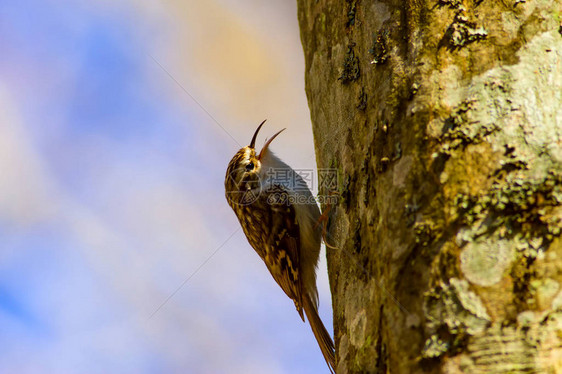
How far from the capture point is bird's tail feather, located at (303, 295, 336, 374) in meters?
2.36

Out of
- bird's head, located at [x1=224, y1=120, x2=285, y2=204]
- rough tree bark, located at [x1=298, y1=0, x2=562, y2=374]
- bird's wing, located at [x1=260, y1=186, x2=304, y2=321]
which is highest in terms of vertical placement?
bird's head, located at [x1=224, y1=120, x2=285, y2=204]

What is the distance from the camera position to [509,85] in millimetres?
1084

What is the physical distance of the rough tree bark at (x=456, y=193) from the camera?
3.05ft

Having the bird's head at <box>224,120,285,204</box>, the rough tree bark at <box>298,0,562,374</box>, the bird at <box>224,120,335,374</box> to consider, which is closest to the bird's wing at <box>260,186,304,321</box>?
the bird at <box>224,120,335,374</box>

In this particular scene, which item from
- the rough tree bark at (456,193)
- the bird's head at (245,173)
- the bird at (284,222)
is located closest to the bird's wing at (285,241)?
the bird at (284,222)

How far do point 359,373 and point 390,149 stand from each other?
1.84 ft

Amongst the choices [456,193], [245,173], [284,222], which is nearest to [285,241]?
[284,222]

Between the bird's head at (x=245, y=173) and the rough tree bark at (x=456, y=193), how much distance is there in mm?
1465

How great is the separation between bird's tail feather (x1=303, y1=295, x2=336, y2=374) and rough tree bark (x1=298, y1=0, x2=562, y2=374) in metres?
0.99

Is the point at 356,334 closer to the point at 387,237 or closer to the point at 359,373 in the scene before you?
the point at 359,373

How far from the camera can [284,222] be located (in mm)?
2674

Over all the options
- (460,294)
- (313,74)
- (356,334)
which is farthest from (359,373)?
(313,74)

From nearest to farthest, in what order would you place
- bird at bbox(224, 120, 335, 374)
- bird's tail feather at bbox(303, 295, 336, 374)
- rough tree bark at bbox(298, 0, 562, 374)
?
rough tree bark at bbox(298, 0, 562, 374)
bird's tail feather at bbox(303, 295, 336, 374)
bird at bbox(224, 120, 335, 374)

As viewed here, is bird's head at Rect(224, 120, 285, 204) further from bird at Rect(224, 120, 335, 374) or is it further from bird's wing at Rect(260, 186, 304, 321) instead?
bird's wing at Rect(260, 186, 304, 321)
